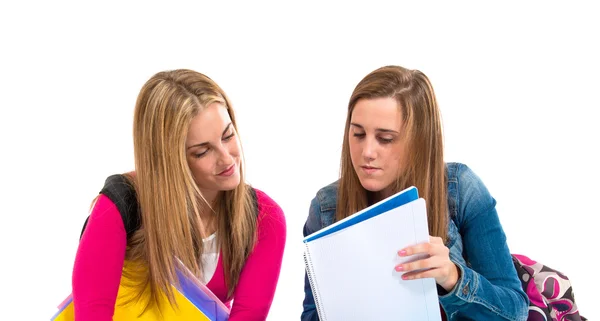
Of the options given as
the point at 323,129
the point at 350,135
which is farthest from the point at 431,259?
the point at 323,129

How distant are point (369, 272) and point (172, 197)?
1.98ft

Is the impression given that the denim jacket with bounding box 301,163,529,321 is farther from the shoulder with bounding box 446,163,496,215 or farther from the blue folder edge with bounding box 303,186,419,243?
the blue folder edge with bounding box 303,186,419,243

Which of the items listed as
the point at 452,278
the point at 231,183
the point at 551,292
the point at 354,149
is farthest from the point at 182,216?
the point at 551,292

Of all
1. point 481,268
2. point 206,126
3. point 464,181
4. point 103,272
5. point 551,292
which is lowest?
point 551,292

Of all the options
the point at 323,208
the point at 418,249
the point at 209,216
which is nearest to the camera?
the point at 418,249

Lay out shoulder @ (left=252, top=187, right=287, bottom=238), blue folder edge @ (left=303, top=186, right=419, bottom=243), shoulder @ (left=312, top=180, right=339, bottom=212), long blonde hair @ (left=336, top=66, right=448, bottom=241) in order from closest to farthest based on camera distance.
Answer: blue folder edge @ (left=303, top=186, right=419, bottom=243), long blonde hair @ (left=336, top=66, right=448, bottom=241), shoulder @ (left=312, top=180, right=339, bottom=212), shoulder @ (left=252, top=187, right=287, bottom=238)

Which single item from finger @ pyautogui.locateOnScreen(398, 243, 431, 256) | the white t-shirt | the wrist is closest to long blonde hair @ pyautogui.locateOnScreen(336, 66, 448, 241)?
the wrist

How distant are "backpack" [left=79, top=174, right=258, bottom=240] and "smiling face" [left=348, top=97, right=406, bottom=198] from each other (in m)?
0.66

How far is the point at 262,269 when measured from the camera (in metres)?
2.30

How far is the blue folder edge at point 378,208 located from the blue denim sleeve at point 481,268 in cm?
28

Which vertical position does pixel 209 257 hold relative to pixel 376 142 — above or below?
below

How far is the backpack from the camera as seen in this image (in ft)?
7.06

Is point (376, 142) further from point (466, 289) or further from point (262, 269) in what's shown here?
point (262, 269)

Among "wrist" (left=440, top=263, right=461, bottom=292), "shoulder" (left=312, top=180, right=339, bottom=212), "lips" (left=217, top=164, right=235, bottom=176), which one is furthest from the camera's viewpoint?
"shoulder" (left=312, top=180, right=339, bottom=212)
